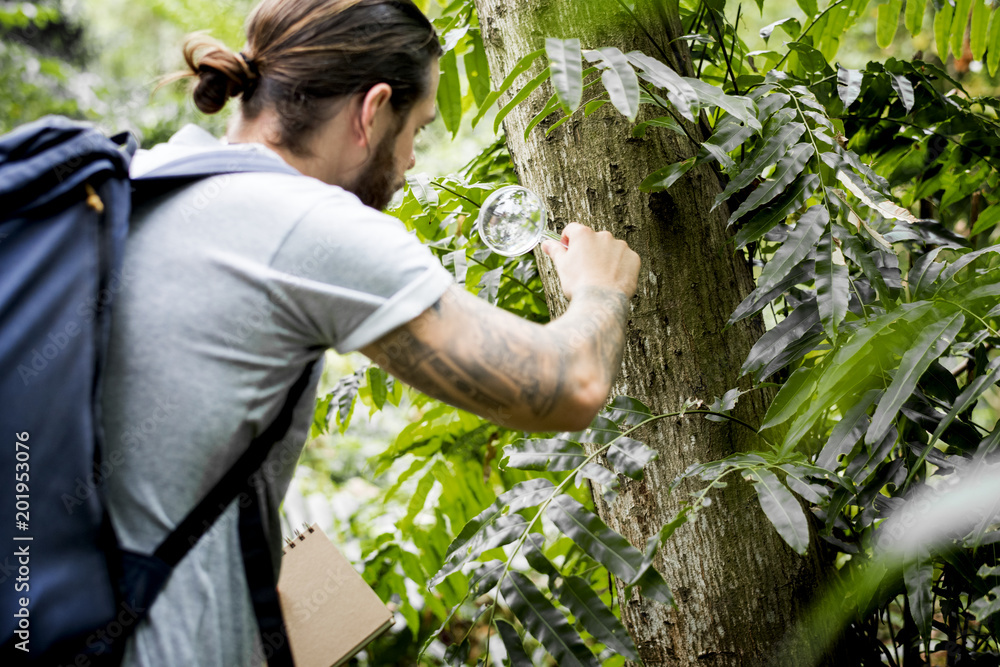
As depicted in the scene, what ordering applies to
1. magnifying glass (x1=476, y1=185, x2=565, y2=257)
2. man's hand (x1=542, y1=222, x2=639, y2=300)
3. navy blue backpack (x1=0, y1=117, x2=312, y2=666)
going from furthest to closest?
A: magnifying glass (x1=476, y1=185, x2=565, y2=257) < man's hand (x1=542, y1=222, x2=639, y2=300) < navy blue backpack (x1=0, y1=117, x2=312, y2=666)

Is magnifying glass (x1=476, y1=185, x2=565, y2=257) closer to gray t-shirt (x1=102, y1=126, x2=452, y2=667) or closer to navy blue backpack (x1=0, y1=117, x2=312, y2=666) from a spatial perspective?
gray t-shirt (x1=102, y1=126, x2=452, y2=667)

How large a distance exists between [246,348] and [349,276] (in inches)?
4.9

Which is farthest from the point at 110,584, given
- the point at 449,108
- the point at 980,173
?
the point at 980,173

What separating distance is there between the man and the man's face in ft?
0.64

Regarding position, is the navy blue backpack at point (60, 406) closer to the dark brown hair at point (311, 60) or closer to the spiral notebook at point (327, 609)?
the dark brown hair at point (311, 60)

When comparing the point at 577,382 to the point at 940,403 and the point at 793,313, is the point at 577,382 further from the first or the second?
the point at 940,403

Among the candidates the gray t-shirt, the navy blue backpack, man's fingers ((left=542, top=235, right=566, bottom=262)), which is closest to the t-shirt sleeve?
the gray t-shirt

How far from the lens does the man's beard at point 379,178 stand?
922 millimetres

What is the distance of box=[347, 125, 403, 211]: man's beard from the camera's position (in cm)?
92

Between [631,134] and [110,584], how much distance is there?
0.92m

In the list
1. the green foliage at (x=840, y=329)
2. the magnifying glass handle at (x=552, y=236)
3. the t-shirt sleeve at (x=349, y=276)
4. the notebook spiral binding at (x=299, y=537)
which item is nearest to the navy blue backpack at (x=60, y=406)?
the t-shirt sleeve at (x=349, y=276)

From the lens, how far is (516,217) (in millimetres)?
1118

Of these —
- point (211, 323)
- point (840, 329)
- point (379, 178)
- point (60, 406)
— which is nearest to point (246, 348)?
point (211, 323)

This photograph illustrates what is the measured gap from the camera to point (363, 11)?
0.88 meters
